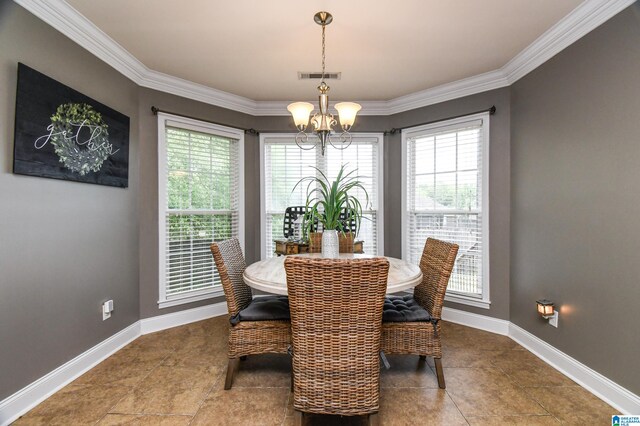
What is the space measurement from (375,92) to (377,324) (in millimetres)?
2881

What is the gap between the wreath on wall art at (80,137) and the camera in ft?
6.85

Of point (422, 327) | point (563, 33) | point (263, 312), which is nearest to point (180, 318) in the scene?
point (263, 312)

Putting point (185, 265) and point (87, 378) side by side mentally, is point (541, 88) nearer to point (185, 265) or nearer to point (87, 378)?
point (185, 265)

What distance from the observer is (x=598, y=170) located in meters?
2.03

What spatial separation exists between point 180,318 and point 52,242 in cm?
158

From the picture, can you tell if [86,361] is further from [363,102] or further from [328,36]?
[363,102]

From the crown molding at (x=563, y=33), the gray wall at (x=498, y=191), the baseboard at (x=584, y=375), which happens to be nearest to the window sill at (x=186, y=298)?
the gray wall at (x=498, y=191)

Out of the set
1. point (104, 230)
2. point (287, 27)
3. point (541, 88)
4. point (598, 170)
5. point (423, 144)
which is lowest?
point (104, 230)

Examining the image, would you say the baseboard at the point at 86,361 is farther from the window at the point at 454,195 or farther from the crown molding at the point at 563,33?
the crown molding at the point at 563,33

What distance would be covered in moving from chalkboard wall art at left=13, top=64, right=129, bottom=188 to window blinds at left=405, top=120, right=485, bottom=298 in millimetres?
3091

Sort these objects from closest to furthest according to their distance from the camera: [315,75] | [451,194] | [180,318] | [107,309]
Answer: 1. [107,309]
2. [315,75]
3. [180,318]
4. [451,194]

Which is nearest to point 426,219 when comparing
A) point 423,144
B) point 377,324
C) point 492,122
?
point 423,144

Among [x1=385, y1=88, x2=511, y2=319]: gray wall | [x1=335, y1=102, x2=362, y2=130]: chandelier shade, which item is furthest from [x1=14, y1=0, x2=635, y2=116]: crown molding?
[x1=335, y1=102, x2=362, y2=130]: chandelier shade

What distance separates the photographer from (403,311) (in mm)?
2143
